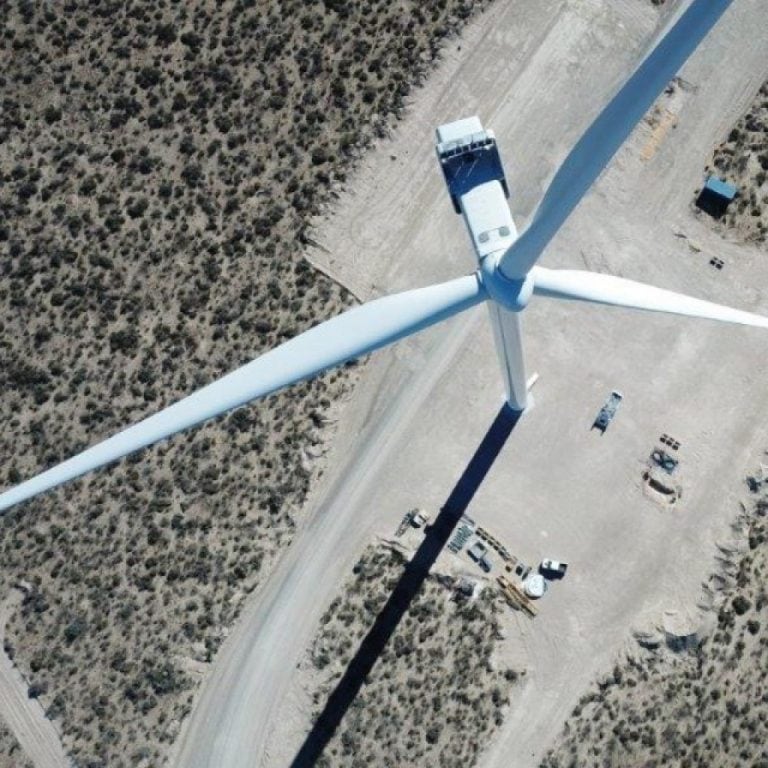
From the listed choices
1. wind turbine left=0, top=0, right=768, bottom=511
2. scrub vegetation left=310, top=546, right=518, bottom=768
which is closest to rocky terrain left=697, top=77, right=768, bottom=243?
wind turbine left=0, top=0, right=768, bottom=511

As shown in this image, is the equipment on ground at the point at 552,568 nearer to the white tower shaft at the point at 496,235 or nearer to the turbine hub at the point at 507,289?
the white tower shaft at the point at 496,235

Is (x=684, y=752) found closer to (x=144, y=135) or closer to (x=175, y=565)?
(x=175, y=565)

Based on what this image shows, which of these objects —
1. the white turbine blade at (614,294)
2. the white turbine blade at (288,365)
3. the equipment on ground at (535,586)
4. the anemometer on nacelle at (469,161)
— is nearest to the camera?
the white turbine blade at (288,365)

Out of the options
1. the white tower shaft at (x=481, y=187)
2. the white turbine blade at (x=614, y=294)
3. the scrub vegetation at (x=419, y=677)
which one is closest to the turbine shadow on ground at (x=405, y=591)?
the scrub vegetation at (x=419, y=677)

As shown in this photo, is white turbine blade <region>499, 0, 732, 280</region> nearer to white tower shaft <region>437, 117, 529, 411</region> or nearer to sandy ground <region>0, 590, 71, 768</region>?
white tower shaft <region>437, 117, 529, 411</region>

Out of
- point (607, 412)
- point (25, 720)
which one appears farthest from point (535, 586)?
point (25, 720)

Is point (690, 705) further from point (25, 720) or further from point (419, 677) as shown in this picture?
point (25, 720)
